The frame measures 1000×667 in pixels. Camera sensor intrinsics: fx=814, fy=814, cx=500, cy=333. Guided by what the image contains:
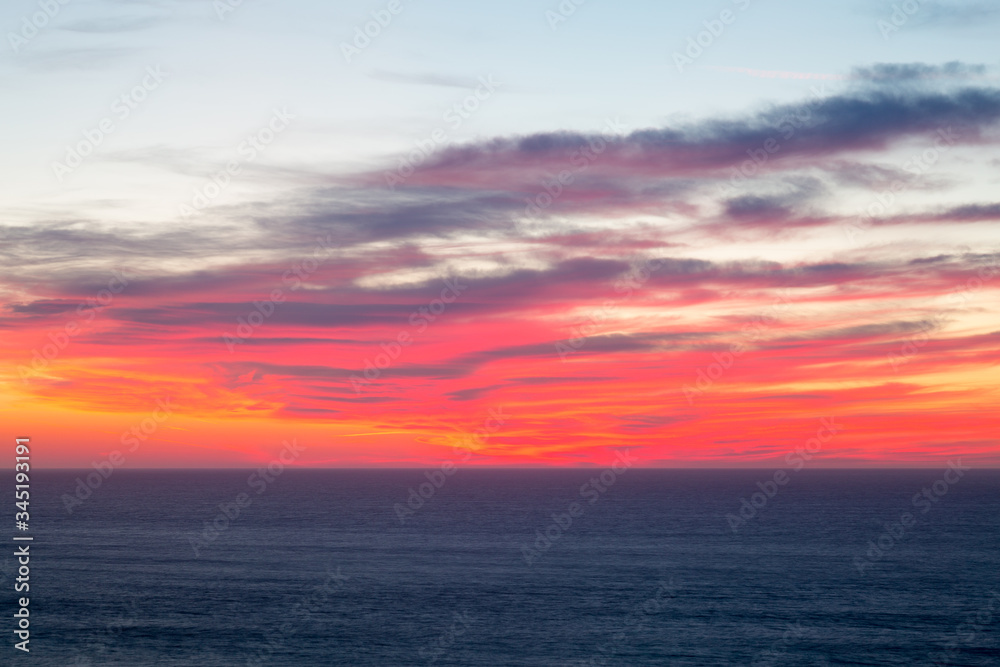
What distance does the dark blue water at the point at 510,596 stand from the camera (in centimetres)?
5950

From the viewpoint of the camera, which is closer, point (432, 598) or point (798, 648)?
point (798, 648)

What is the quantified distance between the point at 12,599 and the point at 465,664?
4472 cm

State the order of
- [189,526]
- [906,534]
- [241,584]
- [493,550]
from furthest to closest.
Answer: [189,526] → [906,534] → [493,550] → [241,584]

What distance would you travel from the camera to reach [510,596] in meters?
77.4

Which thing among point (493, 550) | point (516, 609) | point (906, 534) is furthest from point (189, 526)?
point (906, 534)

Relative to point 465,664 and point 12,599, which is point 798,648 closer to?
point 465,664

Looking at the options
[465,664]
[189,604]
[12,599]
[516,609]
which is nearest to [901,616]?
[516,609]

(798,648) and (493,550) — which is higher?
(798,648)

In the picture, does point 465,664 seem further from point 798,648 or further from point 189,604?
point 189,604

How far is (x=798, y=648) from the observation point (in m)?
60.1

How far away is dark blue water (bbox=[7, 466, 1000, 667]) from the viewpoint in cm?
5950

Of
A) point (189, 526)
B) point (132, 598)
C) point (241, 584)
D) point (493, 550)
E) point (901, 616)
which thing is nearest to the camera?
point (901, 616)

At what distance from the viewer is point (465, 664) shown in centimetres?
5672

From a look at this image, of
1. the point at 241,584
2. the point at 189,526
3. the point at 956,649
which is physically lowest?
the point at 189,526
